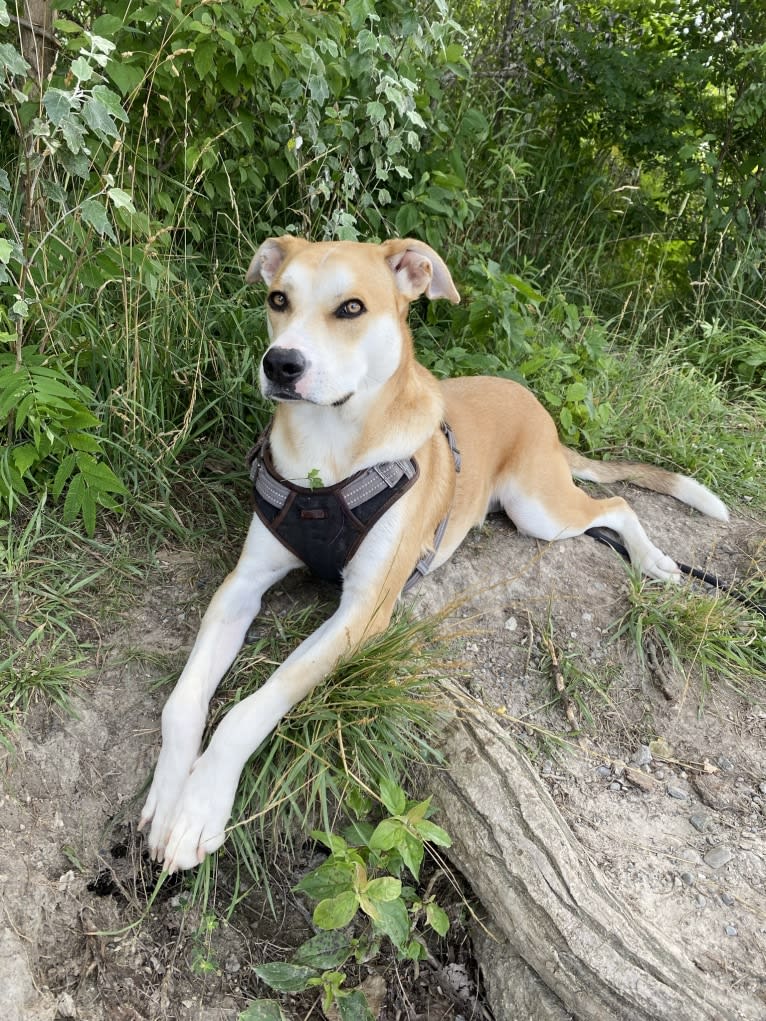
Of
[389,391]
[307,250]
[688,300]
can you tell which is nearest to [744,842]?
[389,391]

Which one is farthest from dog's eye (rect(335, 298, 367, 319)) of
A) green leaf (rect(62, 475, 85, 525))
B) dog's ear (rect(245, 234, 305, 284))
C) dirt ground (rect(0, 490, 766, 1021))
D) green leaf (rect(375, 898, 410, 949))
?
green leaf (rect(375, 898, 410, 949))

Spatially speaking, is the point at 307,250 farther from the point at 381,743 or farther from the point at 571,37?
the point at 571,37

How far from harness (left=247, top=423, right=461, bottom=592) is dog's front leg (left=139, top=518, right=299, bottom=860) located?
10 centimetres

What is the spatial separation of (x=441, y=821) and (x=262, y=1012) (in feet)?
2.36

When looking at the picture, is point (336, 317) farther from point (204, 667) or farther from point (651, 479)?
point (651, 479)

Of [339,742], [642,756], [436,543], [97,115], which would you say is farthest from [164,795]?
[97,115]

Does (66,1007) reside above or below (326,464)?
below

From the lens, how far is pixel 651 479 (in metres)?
4.24

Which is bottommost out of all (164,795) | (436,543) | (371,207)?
(164,795)

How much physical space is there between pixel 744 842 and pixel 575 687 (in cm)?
74

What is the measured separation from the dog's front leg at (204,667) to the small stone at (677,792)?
1550 mm

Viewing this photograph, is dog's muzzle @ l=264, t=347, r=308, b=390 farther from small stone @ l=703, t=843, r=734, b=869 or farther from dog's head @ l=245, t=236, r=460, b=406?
small stone @ l=703, t=843, r=734, b=869

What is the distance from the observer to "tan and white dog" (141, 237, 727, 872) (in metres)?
2.33

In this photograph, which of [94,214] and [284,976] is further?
[94,214]
